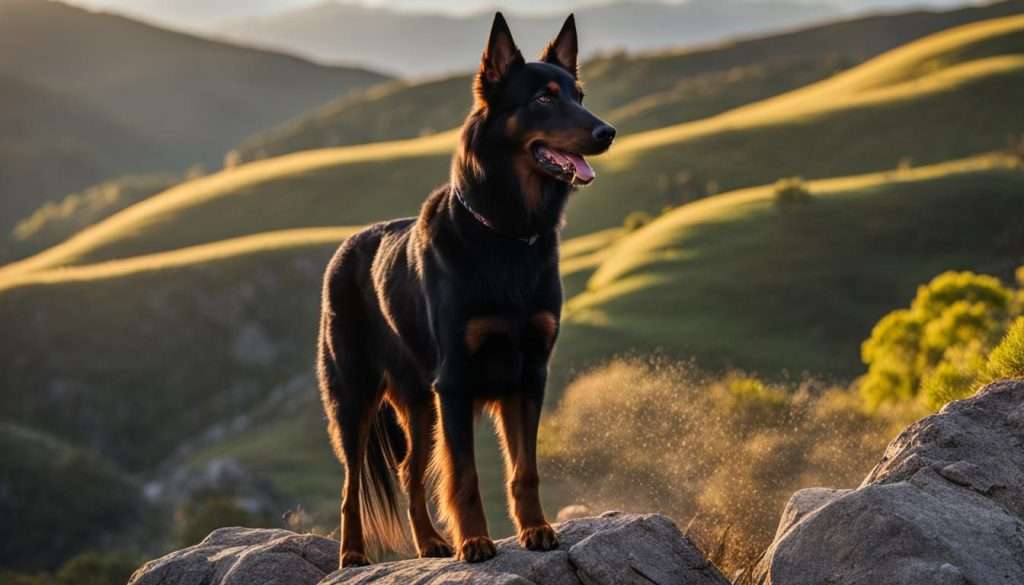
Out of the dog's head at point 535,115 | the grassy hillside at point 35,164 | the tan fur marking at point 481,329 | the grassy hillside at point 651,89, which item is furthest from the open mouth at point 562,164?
the grassy hillside at point 35,164

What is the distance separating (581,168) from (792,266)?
141ft

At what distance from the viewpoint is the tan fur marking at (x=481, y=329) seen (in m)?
9.41

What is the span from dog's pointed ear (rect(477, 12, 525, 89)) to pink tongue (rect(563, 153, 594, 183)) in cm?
80

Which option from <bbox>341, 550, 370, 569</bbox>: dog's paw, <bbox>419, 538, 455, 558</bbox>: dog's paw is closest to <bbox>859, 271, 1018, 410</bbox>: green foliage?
<bbox>341, 550, 370, 569</bbox>: dog's paw

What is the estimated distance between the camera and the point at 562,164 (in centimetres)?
932

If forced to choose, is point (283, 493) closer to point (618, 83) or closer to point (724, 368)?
point (724, 368)

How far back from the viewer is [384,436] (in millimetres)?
11656

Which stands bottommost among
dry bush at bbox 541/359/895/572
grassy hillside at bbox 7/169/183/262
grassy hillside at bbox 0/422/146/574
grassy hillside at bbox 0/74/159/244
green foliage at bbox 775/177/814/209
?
grassy hillside at bbox 0/422/146/574

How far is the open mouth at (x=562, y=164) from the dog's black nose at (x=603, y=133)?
25 centimetres

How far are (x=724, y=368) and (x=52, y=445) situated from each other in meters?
25.4

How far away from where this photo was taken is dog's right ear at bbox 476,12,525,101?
9516 mm

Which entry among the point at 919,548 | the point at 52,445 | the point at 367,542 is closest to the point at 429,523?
the point at 367,542

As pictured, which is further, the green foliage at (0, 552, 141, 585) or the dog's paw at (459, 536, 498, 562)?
the green foliage at (0, 552, 141, 585)

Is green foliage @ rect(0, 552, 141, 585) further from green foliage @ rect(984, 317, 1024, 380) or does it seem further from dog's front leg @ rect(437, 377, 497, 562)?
green foliage @ rect(984, 317, 1024, 380)
